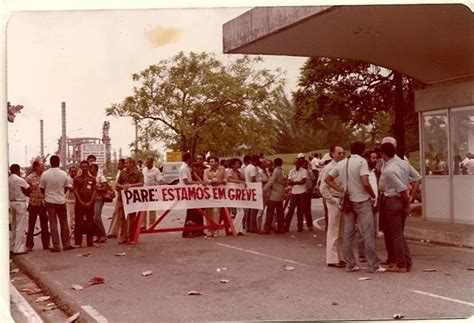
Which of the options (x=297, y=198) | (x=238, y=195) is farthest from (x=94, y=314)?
(x=297, y=198)

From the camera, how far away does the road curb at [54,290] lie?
6.43 m

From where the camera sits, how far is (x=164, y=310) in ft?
21.2

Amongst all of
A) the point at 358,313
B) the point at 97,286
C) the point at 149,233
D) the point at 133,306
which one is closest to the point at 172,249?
the point at 149,233

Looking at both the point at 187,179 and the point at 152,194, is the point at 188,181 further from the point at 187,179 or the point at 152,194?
the point at 152,194

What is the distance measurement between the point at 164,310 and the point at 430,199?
6403 millimetres

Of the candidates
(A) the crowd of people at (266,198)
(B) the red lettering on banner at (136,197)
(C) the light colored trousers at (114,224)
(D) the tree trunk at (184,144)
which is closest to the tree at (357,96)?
(A) the crowd of people at (266,198)

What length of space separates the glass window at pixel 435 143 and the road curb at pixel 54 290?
21.1ft

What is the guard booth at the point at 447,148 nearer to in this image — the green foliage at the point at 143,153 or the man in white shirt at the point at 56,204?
the green foliage at the point at 143,153

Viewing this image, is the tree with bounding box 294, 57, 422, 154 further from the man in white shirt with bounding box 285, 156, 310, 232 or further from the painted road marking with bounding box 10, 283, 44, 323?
the painted road marking with bounding box 10, 283, 44, 323

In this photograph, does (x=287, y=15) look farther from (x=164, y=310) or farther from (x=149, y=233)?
(x=149, y=233)

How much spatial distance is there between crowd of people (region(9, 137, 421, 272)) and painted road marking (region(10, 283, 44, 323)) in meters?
0.42

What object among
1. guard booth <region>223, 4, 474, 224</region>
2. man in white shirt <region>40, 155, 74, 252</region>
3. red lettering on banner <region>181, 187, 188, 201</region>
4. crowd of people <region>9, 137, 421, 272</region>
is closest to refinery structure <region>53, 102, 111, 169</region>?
crowd of people <region>9, 137, 421, 272</region>

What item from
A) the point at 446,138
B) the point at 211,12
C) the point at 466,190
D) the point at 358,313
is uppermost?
the point at 211,12

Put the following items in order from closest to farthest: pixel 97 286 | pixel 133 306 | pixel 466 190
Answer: pixel 133 306 → pixel 97 286 → pixel 466 190
